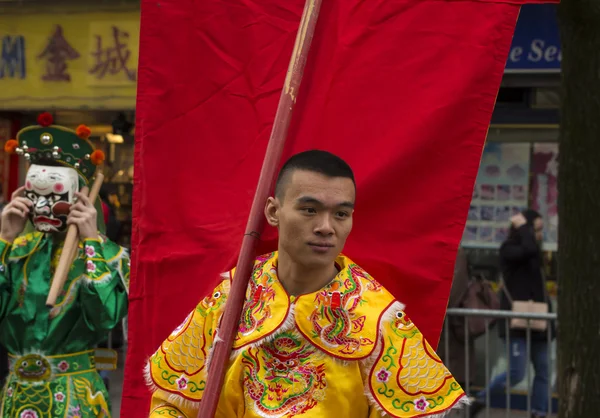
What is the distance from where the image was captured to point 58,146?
201 inches

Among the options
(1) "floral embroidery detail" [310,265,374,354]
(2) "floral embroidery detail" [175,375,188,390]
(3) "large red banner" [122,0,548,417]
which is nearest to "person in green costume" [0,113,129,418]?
(3) "large red banner" [122,0,548,417]

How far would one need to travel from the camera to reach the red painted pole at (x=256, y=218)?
292cm

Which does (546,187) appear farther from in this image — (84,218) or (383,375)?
(383,375)

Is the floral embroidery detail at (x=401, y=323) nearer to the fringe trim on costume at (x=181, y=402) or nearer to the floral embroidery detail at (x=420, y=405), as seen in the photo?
the floral embroidery detail at (x=420, y=405)

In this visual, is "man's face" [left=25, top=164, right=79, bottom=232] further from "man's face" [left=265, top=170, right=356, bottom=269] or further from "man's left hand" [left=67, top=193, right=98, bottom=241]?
"man's face" [left=265, top=170, right=356, bottom=269]

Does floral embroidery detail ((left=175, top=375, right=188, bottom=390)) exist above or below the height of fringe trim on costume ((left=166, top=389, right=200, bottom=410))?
above

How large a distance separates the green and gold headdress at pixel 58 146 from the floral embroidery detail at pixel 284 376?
8.13 ft

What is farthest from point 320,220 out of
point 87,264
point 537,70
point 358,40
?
point 537,70

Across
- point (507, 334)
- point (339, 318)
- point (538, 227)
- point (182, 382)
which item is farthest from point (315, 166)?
point (538, 227)

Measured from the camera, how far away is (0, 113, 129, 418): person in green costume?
4.95m

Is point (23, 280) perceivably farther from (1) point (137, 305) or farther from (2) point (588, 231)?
(2) point (588, 231)

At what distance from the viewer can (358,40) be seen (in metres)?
3.48

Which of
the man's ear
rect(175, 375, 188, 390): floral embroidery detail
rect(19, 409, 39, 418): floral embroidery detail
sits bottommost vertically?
rect(19, 409, 39, 418): floral embroidery detail

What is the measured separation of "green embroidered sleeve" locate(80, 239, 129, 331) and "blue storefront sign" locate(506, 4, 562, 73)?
17.2ft
